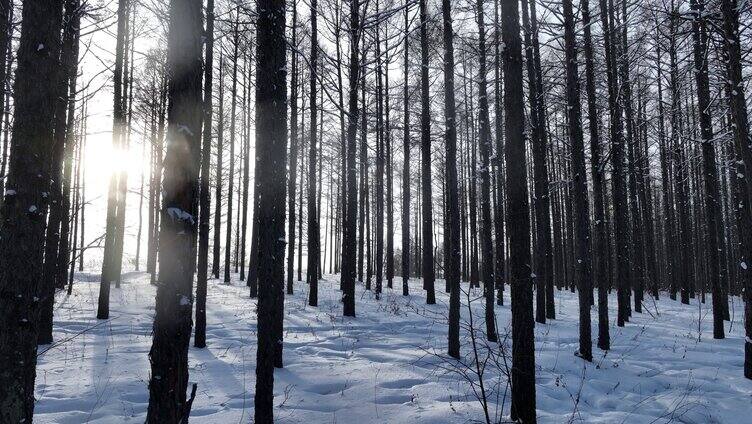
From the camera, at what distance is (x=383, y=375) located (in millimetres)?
6887

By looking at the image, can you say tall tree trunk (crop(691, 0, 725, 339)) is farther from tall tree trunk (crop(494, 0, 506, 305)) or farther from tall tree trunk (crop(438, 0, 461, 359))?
tall tree trunk (crop(438, 0, 461, 359))

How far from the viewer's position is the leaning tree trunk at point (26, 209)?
11.5ft

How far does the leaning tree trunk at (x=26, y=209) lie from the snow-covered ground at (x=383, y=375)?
181cm

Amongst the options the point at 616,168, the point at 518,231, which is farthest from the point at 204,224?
the point at 616,168

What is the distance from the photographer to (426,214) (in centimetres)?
1327

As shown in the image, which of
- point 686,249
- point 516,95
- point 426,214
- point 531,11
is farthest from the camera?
point 686,249

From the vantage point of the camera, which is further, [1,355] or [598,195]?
[598,195]

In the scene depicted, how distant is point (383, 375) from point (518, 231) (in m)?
3.36

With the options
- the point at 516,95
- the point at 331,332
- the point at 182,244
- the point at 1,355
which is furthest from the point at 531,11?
the point at 1,355

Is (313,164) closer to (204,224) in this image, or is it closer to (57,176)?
(204,224)

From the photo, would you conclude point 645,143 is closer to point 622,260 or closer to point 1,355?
point 622,260

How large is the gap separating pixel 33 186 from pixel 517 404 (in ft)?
18.0

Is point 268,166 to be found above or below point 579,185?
below

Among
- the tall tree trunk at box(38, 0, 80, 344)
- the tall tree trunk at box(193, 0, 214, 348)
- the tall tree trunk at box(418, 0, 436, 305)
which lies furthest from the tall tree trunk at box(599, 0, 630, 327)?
the tall tree trunk at box(38, 0, 80, 344)
